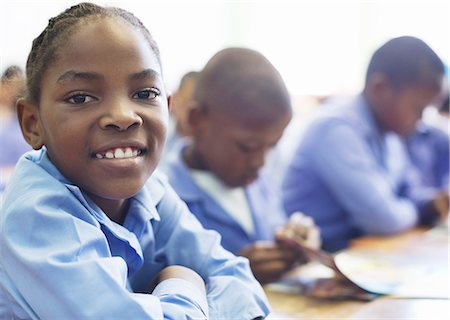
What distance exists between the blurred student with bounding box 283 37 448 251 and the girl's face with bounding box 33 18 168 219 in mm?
939

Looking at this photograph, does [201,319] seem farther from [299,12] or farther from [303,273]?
[299,12]

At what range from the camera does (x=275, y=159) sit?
6.48 ft

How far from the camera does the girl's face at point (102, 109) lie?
71 cm

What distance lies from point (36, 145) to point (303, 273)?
0.61 meters

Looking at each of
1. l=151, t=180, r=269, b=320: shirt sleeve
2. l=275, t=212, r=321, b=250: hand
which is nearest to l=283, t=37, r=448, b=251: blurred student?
l=275, t=212, r=321, b=250: hand

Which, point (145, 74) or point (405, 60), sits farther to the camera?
point (405, 60)

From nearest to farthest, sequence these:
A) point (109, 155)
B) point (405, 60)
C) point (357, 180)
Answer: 1. point (109, 155)
2. point (357, 180)
3. point (405, 60)

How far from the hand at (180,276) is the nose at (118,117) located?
22 centimetres

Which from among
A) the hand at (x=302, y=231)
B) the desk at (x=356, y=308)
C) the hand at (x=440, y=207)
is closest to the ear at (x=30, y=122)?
the desk at (x=356, y=308)

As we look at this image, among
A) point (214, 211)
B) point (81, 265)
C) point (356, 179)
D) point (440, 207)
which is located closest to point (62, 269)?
point (81, 265)

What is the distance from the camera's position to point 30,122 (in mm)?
787

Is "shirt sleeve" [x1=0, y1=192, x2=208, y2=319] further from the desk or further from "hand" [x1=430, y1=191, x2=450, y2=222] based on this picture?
"hand" [x1=430, y1=191, x2=450, y2=222]

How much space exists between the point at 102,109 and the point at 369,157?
45.1 inches

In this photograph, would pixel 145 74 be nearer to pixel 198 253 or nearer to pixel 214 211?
pixel 198 253
